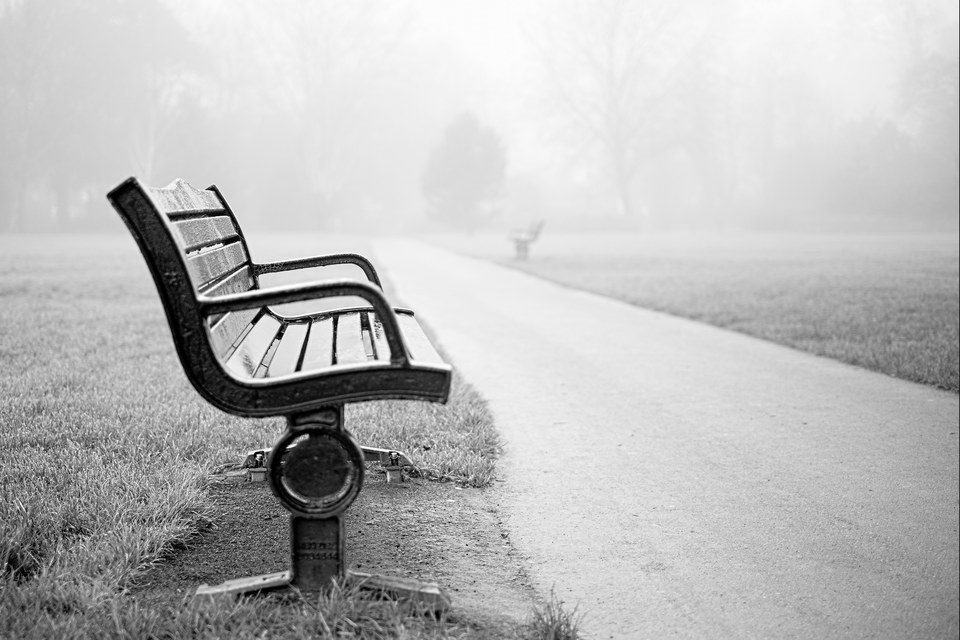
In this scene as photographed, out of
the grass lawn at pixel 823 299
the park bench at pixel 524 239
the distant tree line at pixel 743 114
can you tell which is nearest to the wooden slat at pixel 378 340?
the grass lawn at pixel 823 299

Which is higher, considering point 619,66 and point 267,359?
point 619,66

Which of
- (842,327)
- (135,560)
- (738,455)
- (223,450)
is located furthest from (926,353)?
(135,560)

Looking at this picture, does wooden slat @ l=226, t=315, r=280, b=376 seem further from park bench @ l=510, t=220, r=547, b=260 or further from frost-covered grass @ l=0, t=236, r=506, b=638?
park bench @ l=510, t=220, r=547, b=260

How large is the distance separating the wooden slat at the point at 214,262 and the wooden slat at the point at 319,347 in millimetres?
374

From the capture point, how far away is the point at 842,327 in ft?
22.2

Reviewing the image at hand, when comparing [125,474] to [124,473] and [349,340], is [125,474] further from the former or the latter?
[349,340]

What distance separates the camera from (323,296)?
5.69ft

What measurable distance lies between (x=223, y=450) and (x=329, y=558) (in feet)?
4.41

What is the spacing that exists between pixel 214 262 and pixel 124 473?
90cm

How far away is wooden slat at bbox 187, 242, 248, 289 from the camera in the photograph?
6.40ft

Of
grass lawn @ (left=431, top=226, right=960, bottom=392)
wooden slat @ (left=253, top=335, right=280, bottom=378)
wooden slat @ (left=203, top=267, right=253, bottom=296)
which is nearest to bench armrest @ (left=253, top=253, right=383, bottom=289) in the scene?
wooden slat @ (left=203, top=267, right=253, bottom=296)

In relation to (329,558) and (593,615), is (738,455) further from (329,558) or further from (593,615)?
(329,558)

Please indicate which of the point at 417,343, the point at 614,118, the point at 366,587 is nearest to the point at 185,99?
the point at 417,343

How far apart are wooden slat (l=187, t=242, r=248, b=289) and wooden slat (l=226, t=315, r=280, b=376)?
24cm
